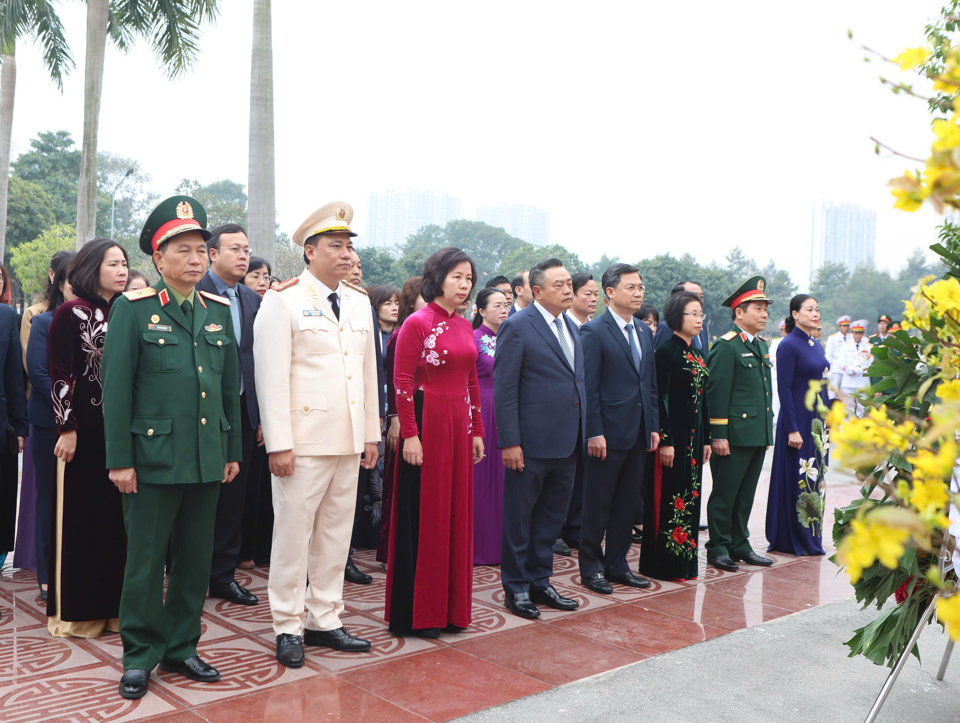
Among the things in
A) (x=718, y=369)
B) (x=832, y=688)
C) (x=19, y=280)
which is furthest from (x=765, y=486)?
(x=19, y=280)

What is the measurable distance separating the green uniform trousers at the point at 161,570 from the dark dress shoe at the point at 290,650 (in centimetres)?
34

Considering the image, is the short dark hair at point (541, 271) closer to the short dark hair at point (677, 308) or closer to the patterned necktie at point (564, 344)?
the patterned necktie at point (564, 344)

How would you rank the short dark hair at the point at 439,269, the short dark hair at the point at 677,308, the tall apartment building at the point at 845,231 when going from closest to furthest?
the short dark hair at the point at 439,269, the short dark hair at the point at 677,308, the tall apartment building at the point at 845,231

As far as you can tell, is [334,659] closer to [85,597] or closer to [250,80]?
[85,597]

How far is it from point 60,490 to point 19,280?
1320 inches

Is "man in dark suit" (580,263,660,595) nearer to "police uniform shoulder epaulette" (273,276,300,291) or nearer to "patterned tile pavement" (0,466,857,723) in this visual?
"patterned tile pavement" (0,466,857,723)

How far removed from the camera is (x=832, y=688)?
135 inches

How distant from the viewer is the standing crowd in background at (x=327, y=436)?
3258 mm

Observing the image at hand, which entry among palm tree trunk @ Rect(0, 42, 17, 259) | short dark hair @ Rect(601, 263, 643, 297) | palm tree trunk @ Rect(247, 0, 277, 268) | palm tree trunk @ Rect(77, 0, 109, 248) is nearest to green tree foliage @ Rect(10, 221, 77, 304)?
palm tree trunk @ Rect(0, 42, 17, 259)

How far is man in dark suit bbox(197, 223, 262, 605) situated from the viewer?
14.6ft

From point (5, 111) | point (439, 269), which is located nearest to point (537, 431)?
point (439, 269)

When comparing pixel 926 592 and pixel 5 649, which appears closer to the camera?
pixel 926 592

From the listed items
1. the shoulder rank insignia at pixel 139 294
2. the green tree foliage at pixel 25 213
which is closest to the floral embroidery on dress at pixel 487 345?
the shoulder rank insignia at pixel 139 294

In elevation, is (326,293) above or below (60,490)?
above
